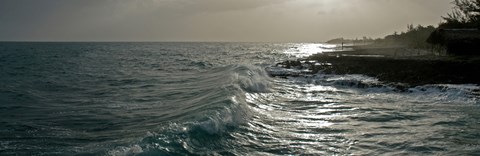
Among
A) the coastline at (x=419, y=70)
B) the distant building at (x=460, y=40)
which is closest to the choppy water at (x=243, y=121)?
the coastline at (x=419, y=70)

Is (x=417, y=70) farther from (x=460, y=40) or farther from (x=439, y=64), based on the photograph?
(x=460, y=40)

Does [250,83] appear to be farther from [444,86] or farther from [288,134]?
[288,134]

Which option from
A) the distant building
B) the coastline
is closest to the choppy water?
the coastline

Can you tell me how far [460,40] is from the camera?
3206cm

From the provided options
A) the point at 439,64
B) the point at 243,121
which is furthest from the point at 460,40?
the point at 243,121

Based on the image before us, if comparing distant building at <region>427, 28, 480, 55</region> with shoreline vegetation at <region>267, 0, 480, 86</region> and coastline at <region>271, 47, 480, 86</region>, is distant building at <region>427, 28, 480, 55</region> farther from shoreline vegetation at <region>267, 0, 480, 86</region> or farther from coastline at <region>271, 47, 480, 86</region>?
coastline at <region>271, 47, 480, 86</region>

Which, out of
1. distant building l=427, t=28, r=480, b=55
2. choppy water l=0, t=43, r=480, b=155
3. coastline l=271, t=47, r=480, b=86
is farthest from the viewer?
distant building l=427, t=28, r=480, b=55

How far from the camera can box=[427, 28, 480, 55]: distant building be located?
1240 inches

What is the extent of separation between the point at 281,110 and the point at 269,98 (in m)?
3.60

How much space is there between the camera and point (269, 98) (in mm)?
20438

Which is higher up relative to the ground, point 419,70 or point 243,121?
point 419,70

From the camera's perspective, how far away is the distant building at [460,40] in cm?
3150

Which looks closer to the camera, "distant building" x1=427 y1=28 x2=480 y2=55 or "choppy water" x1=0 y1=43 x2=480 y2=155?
"choppy water" x1=0 y1=43 x2=480 y2=155

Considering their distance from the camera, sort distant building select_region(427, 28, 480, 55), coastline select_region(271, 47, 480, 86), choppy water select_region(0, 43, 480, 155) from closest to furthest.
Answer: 1. choppy water select_region(0, 43, 480, 155)
2. coastline select_region(271, 47, 480, 86)
3. distant building select_region(427, 28, 480, 55)
